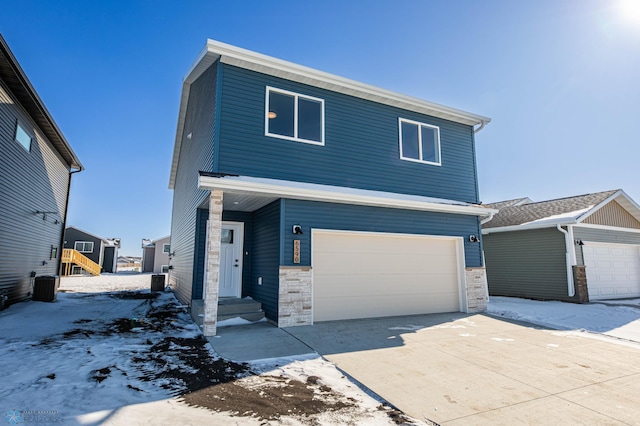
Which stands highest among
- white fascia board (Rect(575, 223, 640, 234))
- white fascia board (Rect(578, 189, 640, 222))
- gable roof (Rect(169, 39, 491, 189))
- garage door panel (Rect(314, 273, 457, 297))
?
gable roof (Rect(169, 39, 491, 189))

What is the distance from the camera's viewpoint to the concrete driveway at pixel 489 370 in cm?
319

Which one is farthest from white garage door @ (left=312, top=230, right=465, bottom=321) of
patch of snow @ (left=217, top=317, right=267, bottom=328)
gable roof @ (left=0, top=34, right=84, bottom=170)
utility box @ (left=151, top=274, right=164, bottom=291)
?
utility box @ (left=151, top=274, right=164, bottom=291)

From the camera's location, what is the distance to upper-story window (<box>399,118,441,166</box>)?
366 inches

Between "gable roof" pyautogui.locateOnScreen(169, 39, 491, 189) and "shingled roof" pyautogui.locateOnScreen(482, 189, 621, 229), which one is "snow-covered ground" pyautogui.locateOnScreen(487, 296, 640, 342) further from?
"gable roof" pyautogui.locateOnScreen(169, 39, 491, 189)

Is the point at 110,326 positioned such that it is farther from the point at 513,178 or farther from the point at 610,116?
the point at 513,178

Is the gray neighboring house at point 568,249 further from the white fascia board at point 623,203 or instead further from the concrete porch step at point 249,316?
the concrete porch step at point 249,316

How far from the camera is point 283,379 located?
3.98 metres

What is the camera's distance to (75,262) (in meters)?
23.6

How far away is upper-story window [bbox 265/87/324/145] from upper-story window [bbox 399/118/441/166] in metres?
2.51

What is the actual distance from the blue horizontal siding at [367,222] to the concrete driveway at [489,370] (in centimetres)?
188

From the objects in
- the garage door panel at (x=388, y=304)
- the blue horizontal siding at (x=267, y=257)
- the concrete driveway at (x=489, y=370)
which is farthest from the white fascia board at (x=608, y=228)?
the blue horizontal siding at (x=267, y=257)

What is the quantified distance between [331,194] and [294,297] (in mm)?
2332

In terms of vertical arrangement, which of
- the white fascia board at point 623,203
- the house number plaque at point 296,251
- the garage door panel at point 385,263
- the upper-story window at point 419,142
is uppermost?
the upper-story window at point 419,142

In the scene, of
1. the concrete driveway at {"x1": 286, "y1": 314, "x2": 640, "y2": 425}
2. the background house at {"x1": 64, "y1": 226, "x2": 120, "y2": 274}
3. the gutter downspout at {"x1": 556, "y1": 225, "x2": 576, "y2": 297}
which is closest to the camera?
the concrete driveway at {"x1": 286, "y1": 314, "x2": 640, "y2": 425}
